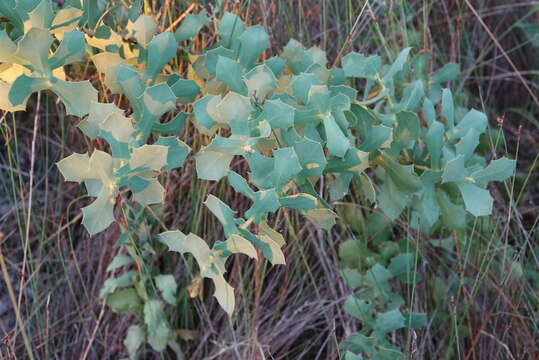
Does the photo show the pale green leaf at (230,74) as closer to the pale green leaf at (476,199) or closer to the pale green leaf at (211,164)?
the pale green leaf at (211,164)

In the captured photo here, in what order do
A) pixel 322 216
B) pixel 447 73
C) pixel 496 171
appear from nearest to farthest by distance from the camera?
pixel 322 216 < pixel 496 171 < pixel 447 73

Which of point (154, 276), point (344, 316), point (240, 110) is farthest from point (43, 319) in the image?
point (240, 110)

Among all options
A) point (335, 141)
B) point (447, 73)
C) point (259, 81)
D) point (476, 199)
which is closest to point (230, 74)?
point (259, 81)

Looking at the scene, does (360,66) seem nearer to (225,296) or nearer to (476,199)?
(476,199)

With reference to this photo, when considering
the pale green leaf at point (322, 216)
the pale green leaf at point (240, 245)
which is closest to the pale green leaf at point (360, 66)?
the pale green leaf at point (322, 216)

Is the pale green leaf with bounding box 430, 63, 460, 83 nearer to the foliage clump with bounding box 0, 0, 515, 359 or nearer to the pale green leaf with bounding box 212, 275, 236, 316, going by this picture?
the foliage clump with bounding box 0, 0, 515, 359

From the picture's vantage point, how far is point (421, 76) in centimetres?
131

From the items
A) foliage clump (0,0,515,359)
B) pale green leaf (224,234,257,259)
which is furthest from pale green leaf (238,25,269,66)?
pale green leaf (224,234,257,259)

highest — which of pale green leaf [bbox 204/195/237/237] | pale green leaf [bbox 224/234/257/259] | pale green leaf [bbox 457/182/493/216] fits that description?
pale green leaf [bbox 204/195/237/237]

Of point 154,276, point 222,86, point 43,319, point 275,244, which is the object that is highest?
point 222,86

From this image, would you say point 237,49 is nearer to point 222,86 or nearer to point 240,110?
point 222,86

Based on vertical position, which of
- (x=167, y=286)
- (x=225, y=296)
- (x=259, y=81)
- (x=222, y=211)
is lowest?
(x=167, y=286)

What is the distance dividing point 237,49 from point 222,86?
6 centimetres

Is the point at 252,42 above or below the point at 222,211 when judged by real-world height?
above
